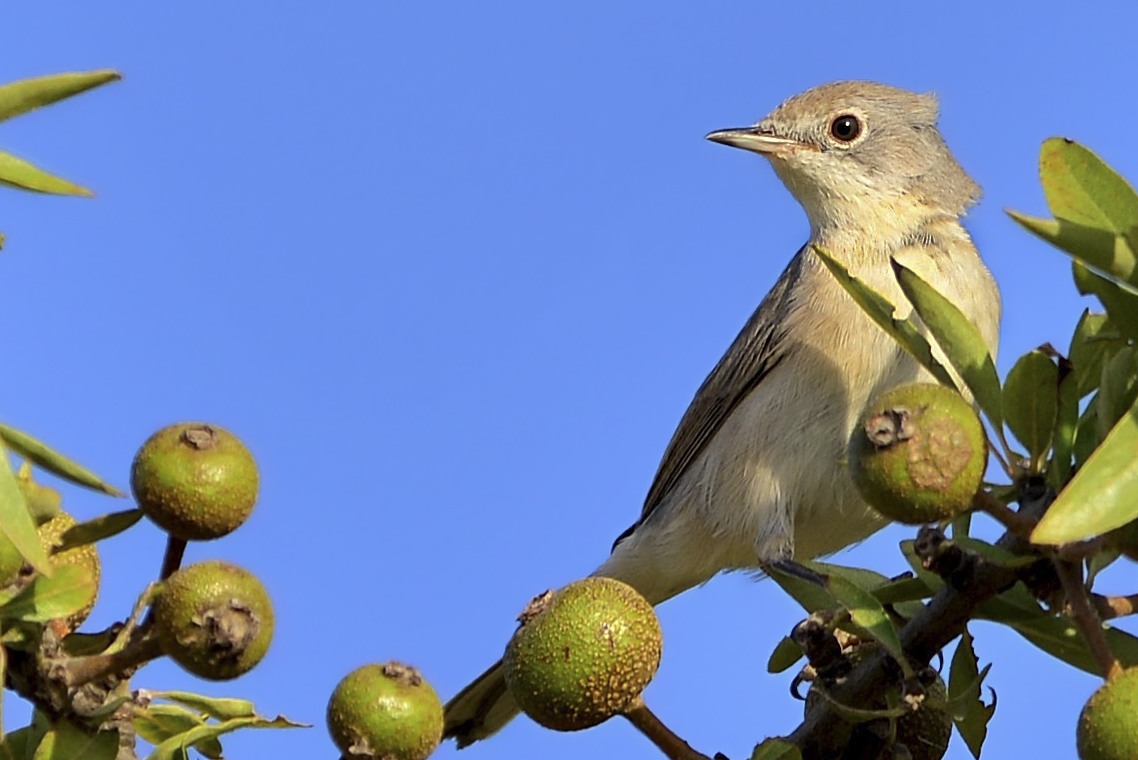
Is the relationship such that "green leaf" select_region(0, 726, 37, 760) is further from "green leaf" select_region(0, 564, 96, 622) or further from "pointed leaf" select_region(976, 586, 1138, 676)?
"pointed leaf" select_region(976, 586, 1138, 676)

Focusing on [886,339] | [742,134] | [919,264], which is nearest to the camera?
[886,339]

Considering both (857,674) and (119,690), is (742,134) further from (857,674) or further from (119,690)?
(119,690)

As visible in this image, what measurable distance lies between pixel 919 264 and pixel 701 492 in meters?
1.23

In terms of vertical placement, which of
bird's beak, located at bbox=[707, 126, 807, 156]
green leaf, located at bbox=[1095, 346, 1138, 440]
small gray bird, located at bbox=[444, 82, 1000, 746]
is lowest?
green leaf, located at bbox=[1095, 346, 1138, 440]

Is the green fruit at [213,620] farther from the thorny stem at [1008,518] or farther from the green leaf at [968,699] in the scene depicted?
the green leaf at [968,699]

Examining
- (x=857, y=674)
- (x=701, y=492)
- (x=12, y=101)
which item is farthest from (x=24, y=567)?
(x=701, y=492)

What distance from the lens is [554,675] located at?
88.2 inches

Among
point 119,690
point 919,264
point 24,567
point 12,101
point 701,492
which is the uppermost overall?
point 919,264

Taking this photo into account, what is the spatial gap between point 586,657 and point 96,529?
74cm

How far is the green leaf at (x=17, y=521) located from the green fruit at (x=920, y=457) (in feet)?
3.68

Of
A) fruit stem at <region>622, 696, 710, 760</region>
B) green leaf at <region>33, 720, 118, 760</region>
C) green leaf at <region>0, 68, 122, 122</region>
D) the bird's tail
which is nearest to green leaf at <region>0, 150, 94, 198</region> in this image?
green leaf at <region>0, 68, 122, 122</region>

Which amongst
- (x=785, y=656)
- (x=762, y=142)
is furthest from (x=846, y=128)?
(x=785, y=656)

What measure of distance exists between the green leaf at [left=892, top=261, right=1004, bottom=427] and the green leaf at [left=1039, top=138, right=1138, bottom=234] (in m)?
0.27

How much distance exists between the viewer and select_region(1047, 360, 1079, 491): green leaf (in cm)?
245
